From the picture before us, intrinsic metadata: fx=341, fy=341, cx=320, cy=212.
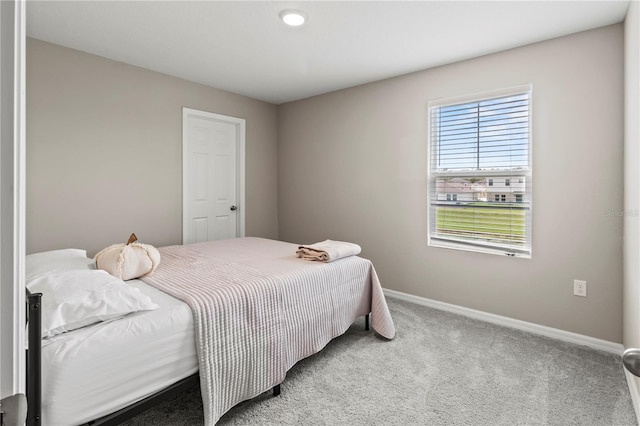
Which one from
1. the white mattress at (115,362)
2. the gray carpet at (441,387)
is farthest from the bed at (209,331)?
the gray carpet at (441,387)

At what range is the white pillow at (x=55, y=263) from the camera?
1.90 metres

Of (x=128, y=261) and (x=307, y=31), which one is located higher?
(x=307, y=31)

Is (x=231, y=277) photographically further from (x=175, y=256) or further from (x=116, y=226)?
(x=116, y=226)

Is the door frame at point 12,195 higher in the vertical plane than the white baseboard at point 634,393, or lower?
higher

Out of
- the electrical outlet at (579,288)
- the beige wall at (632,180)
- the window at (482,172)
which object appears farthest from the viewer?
the window at (482,172)

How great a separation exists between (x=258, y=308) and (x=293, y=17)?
76.4 inches

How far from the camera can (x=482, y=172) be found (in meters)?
3.12

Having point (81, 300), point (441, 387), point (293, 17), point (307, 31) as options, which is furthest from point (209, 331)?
point (307, 31)

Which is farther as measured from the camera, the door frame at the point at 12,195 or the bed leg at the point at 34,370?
the bed leg at the point at 34,370

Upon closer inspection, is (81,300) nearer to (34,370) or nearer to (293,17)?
(34,370)

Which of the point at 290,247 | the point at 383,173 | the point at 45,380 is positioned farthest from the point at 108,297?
the point at 383,173

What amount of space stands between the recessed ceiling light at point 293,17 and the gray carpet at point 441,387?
238 cm

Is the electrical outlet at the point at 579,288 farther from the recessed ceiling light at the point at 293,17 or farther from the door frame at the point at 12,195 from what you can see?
the door frame at the point at 12,195

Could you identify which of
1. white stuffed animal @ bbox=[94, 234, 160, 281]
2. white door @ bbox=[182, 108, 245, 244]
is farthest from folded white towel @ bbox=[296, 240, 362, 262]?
white door @ bbox=[182, 108, 245, 244]
